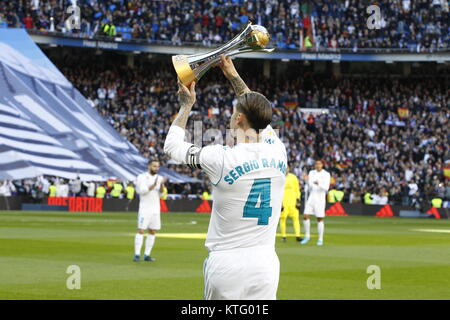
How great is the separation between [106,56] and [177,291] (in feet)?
191

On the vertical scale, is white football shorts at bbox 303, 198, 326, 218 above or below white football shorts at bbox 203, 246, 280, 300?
below

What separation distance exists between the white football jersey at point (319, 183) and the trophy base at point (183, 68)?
21376 mm

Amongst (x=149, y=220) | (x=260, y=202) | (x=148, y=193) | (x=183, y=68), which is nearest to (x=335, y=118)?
(x=148, y=193)

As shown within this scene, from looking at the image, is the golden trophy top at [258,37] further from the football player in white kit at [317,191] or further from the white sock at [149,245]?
the football player in white kit at [317,191]

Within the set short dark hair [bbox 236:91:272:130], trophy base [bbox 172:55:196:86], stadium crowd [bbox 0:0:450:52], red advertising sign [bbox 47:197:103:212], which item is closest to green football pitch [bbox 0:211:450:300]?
short dark hair [bbox 236:91:272:130]

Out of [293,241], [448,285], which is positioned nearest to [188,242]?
[293,241]

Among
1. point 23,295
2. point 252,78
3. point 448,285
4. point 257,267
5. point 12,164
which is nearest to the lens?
point 257,267

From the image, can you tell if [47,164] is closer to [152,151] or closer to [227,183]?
[152,151]

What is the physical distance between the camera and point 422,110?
6731 centimetres

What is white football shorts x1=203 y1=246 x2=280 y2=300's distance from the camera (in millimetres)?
6383

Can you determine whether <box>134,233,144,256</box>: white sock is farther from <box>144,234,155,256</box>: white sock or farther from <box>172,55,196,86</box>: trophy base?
<box>172,55,196,86</box>: trophy base

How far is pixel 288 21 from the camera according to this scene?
230ft

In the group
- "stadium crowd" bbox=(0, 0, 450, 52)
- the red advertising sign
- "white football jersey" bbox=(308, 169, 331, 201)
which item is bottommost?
the red advertising sign

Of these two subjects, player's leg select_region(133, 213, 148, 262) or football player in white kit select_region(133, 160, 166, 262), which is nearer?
player's leg select_region(133, 213, 148, 262)
